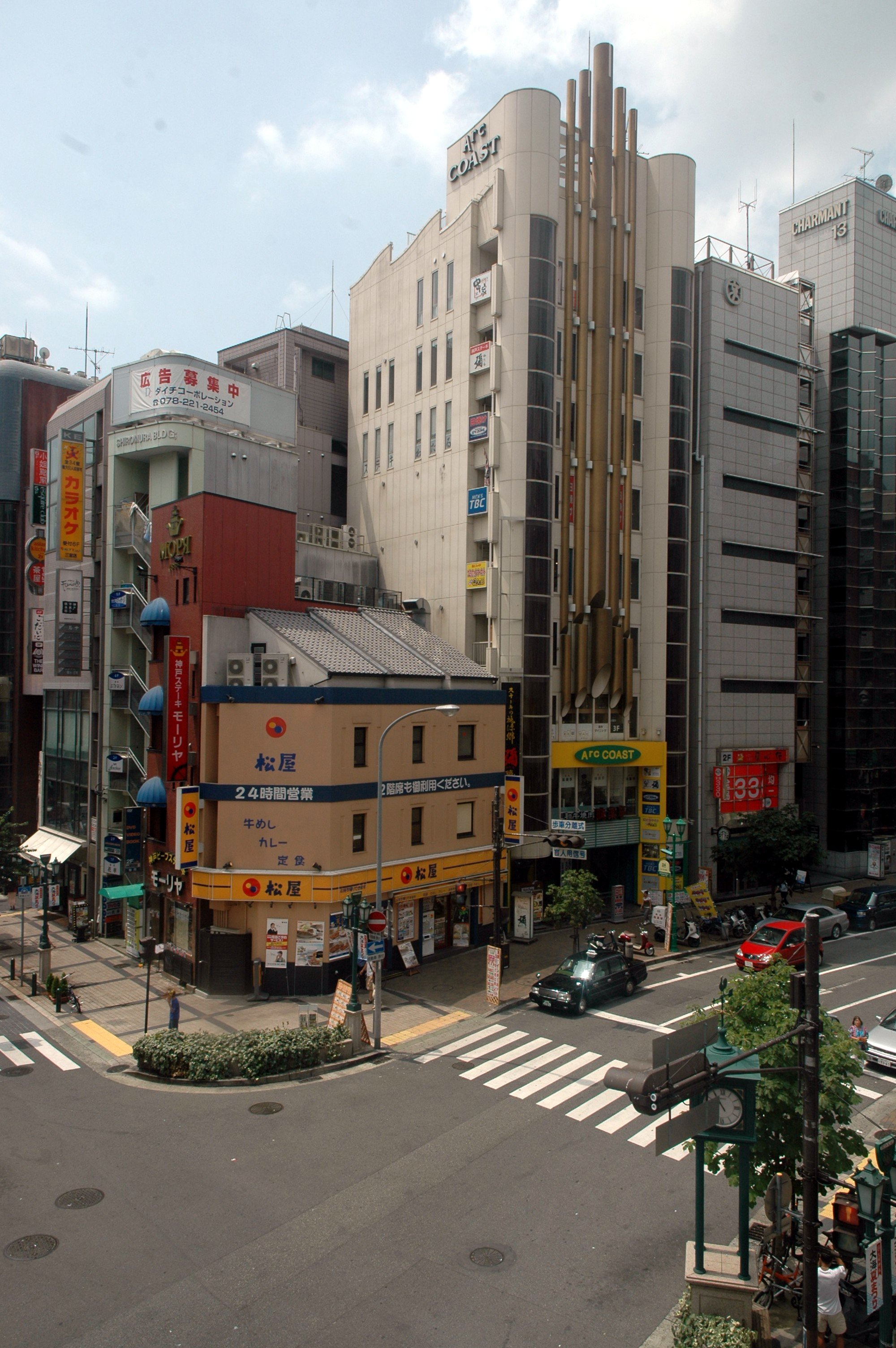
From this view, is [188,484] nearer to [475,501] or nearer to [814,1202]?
[475,501]

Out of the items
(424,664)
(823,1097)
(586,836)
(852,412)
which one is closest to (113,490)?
(424,664)

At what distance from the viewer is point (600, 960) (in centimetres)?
2862

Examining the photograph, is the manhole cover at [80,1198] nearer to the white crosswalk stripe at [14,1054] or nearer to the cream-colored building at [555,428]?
the white crosswalk stripe at [14,1054]

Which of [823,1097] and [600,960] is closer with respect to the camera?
[823,1097]

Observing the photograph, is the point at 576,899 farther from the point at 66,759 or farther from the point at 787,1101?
the point at 66,759

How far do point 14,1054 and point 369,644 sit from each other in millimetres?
18091

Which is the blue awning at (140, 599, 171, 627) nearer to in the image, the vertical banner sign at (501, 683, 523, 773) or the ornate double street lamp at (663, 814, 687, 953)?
the vertical banner sign at (501, 683, 523, 773)

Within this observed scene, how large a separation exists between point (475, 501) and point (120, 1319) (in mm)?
32638

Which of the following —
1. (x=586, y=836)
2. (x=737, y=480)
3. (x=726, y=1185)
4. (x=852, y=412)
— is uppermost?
(x=852, y=412)

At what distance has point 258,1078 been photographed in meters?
21.8

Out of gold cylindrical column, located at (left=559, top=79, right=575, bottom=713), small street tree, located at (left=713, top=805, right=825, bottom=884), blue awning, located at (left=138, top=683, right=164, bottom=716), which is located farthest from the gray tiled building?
blue awning, located at (left=138, top=683, right=164, bottom=716)

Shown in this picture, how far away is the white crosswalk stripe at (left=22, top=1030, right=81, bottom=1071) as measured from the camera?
2331 centimetres

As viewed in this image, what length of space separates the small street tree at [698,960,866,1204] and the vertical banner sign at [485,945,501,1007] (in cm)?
1424

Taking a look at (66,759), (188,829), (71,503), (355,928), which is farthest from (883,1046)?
(71,503)
